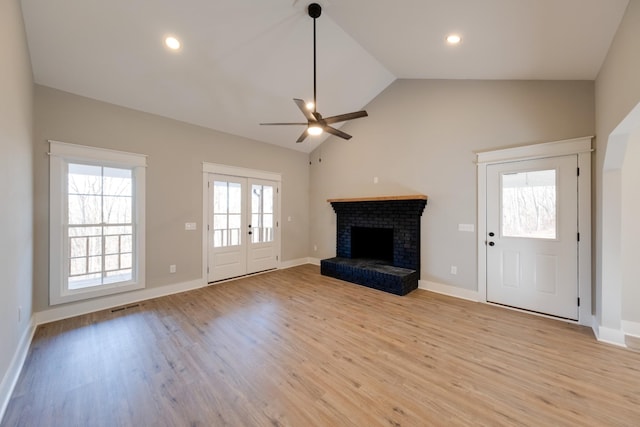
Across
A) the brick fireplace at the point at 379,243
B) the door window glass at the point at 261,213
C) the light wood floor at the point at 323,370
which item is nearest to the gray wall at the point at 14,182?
the light wood floor at the point at 323,370

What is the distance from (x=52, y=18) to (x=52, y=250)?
2581mm

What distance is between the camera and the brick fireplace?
428cm

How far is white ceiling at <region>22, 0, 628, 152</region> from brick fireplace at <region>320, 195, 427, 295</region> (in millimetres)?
2158

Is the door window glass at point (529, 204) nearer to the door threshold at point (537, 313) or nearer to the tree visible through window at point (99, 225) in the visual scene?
the door threshold at point (537, 313)

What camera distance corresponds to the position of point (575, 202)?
3.05m

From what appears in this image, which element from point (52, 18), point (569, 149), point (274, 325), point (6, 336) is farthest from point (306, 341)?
point (52, 18)

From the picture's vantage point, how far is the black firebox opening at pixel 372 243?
517 cm

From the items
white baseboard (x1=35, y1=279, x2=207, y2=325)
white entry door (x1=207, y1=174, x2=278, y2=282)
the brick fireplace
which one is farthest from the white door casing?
the brick fireplace

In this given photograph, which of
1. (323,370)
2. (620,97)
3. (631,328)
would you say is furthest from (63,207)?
(631,328)

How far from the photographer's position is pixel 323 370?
7.10ft

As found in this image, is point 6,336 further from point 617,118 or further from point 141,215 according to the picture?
point 617,118

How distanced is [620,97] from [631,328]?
2480mm

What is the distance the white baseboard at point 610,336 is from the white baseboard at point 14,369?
5.17 meters

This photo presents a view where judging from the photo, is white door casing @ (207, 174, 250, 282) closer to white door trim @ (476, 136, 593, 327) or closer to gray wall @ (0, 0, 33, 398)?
gray wall @ (0, 0, 33, 398)
